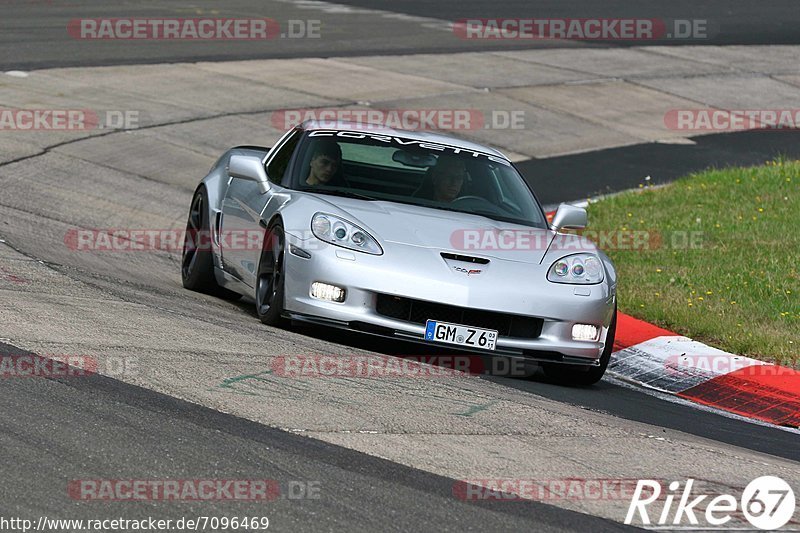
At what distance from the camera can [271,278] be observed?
28.0 ft

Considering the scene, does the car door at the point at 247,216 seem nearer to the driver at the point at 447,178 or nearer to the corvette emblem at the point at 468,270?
the driver at the point at 447,178

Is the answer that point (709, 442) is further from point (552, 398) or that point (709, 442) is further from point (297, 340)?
point (297, 340)

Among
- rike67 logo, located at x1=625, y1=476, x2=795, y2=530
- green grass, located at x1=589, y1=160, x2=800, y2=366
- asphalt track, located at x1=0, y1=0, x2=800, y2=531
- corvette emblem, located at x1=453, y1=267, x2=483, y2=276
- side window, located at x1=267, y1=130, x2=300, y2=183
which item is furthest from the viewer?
green grass, located at x1=589, y1=160, x2=800, y2=366

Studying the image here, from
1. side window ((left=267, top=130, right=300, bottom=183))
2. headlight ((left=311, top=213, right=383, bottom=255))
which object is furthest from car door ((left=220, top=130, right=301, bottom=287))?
headlight ((left=311, top=213, right=383, bottom=255))

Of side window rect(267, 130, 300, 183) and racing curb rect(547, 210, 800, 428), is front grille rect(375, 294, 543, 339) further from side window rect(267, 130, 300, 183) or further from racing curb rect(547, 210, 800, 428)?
side window rect(267, 130, 300, 183)

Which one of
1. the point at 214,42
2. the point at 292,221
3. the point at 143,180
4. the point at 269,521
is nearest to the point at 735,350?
the point at 292,221

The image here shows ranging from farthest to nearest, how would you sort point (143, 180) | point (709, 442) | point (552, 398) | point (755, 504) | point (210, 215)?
point (143, 180) → point (210, 215) → point (552, 398) → point (709, 442) → point (755, 504)

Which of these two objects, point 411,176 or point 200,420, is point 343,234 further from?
point 200,420

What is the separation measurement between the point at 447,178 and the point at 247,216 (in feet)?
4.44

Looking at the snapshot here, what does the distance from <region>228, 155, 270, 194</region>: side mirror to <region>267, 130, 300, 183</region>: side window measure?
13 centimetres

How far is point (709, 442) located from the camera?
22.7ft

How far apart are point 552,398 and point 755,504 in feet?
7.32

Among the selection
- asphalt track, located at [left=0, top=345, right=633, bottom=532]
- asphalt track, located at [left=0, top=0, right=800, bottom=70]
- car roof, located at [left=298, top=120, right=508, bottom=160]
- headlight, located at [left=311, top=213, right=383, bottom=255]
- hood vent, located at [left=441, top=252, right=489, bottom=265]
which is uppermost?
asphalt track, located at [left=0, top=0, right=800, bottom=70]

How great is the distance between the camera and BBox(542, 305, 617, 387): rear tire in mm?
8430
